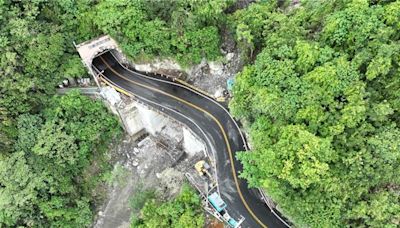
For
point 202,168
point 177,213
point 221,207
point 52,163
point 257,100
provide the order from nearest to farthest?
point 257,100 < point 177,213 < point 221,207 < point 202,168 < point 52,163

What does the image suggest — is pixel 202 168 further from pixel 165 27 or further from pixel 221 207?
pixel 165 27

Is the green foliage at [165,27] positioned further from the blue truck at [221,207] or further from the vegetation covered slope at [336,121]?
the blue truck at [221,207]

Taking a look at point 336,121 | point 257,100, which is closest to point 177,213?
point 257,100

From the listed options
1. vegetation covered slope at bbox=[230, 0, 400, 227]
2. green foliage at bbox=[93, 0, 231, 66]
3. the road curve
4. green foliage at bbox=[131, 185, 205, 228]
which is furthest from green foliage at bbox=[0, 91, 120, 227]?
vegetation covered slope at bbox=[230, 0, 400, 227]

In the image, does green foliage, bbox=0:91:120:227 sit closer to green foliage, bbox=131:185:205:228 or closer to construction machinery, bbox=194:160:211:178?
green foliage, bbox=131:185:205:228

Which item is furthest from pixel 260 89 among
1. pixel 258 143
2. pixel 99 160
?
pixel 99 160
